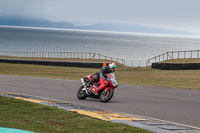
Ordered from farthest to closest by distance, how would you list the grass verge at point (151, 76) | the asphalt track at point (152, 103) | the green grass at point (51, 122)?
the grass verge at point (151, 76) → the asphalt track at point (152, 103) → the green grass at point (51, 122)

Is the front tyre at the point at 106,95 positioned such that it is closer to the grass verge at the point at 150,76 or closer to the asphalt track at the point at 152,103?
the asphalt track at the point at 152,103

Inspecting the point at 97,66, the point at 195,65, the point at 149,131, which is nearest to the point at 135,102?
the point at 149,131

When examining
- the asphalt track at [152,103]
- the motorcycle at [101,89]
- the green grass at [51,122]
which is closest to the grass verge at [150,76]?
the asphalt track at [152,103]

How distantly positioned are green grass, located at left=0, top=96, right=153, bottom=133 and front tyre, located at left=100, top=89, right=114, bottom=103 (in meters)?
2.86

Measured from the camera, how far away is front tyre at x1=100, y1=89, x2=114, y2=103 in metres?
11.6

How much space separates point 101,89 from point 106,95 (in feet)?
1.07

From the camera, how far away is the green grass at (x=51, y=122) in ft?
22.0

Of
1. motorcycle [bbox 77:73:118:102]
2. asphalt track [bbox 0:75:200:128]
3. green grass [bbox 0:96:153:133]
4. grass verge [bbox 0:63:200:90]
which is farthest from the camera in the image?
grass verge [bbox 0:63:200:90]

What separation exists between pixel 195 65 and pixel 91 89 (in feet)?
74.7

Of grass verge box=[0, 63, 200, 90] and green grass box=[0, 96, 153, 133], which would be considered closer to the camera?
green grass box=[0, 96, 153, 133]

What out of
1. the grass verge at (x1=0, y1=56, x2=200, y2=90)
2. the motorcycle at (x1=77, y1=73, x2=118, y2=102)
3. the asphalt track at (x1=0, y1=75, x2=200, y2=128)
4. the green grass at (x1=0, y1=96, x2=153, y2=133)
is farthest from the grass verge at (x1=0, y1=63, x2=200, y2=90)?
the green grass at (x1=0, y1=96, x2=153, y2=133)

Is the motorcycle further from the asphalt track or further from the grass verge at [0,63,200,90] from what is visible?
the grass verge at [0,63,200,90]

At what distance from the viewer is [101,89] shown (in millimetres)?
11883

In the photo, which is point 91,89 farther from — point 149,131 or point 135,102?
point 149,131
